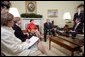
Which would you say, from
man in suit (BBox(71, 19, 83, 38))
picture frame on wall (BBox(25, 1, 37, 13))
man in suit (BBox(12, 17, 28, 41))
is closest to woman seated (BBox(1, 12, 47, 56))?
man in suit (BBox(12, 17, 28, 41))

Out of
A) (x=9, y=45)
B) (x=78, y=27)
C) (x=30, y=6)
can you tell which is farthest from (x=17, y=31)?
(x=30, y=6)

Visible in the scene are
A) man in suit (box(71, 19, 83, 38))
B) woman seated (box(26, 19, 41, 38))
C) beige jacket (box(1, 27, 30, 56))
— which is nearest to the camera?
beige jacket (box(1, 27, 30, 56))

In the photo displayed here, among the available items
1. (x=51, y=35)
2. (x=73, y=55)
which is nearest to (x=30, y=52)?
(x=73, y=55)

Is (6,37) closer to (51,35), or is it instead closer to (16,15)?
(16,15)

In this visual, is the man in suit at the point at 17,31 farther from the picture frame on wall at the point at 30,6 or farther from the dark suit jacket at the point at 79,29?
the picture frame on wall at the point at 30,6

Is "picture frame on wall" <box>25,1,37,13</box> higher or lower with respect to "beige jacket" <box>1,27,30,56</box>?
higher

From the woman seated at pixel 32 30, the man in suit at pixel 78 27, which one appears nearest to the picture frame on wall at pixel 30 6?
the woman seated at pixel 32 30

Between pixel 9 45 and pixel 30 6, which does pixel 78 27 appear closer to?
pixel 9 45

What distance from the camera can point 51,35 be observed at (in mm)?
4285

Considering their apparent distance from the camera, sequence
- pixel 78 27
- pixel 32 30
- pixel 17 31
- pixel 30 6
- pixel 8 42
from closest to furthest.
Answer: pixel 8 42, pixel 17 31, pixel 78 27, pixel 32 30, pixel 30 6

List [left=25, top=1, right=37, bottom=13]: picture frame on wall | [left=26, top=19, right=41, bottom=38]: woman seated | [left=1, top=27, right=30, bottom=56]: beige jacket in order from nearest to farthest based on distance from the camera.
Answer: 1. [left=1, top=27, right=30, bottom=56]: beige jacket
2. [left=26, top=19, right=41, bottom=38]: woman seated
3. [left=25, top=1, right=37, bottom=13]: picture frame on wall

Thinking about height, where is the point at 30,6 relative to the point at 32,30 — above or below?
above

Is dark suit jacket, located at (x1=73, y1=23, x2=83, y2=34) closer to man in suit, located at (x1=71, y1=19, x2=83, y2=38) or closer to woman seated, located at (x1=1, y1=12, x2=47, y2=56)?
man in suit, located at (x1=71, y1=19, x2=83, y2=38)

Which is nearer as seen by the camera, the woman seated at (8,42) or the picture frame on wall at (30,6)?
the woman seated at (8,42)
